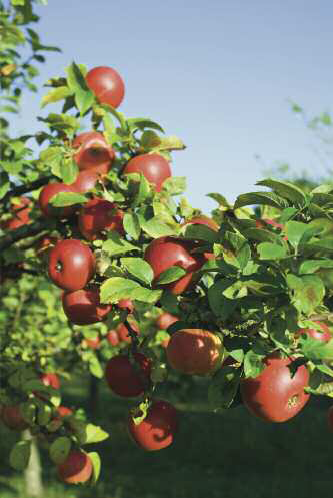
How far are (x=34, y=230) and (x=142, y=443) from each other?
1.04 meters

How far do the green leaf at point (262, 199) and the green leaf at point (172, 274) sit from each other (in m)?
0.26

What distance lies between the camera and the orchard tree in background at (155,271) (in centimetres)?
134

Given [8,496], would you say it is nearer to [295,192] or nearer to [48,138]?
[48,138]

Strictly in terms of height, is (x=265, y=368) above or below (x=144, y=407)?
above

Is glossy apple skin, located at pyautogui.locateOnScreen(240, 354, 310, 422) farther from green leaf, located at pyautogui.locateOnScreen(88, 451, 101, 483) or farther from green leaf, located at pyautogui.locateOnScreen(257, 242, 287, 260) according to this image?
green leaf, located at pyautogui.locateOnScreen(88, 451, 101, 483)

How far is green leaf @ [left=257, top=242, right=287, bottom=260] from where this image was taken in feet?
4.02

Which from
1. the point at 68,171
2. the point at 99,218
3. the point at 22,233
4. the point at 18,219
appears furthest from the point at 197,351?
the point at 18,219

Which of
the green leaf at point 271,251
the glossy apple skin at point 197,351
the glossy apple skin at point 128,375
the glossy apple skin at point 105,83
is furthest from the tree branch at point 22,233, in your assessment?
the green leaf at point 271,251

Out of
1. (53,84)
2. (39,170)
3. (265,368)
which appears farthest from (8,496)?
(265,368)

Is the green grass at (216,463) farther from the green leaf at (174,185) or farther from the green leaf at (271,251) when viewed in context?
the green leaf at (271,251)

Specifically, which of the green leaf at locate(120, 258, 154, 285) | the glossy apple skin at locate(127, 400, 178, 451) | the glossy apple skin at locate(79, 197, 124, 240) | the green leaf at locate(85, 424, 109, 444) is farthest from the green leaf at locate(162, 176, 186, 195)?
the green leaf at locate(85, 424, 109, 444)

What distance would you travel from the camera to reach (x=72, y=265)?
185 centimetres

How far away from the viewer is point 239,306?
1.43m

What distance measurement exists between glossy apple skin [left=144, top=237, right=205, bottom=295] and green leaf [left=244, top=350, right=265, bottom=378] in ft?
0.93
